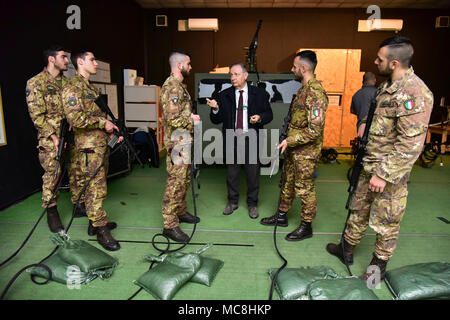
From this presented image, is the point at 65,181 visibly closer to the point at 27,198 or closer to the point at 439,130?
the point at 27,198

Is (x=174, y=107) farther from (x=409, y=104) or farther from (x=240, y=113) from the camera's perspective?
(x=409, y=104)

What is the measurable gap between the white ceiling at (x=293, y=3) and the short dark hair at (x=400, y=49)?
18.9 ft

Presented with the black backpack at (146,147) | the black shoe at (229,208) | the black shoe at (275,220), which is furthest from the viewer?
the black backpack at (146,147)

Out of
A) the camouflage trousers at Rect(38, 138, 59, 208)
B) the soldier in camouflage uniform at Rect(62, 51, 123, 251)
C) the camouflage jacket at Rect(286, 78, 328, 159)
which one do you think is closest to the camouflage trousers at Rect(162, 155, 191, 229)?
the soldier in camouflage uniform at Rect(62, 51, 123, 251)

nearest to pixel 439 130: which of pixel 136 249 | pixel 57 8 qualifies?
pixel 136 249

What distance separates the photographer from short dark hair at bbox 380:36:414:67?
1786mm

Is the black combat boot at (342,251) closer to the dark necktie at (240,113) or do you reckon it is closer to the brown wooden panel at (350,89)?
the dark necktie at (240,113)

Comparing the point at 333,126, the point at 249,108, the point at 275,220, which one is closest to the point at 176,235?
the point at 275,220

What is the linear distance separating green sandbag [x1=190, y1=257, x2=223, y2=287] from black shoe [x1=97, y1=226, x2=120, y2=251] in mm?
807

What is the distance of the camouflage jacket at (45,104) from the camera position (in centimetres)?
266

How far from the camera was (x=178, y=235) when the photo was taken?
8.64 ft

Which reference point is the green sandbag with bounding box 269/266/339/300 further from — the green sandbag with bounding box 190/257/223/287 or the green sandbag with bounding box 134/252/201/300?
the green sandbag with bounding box 134/252/201/300

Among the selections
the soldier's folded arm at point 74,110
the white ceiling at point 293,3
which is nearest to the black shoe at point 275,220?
the soldier's folded arm at point 74,110

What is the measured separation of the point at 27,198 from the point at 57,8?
2541 mm
